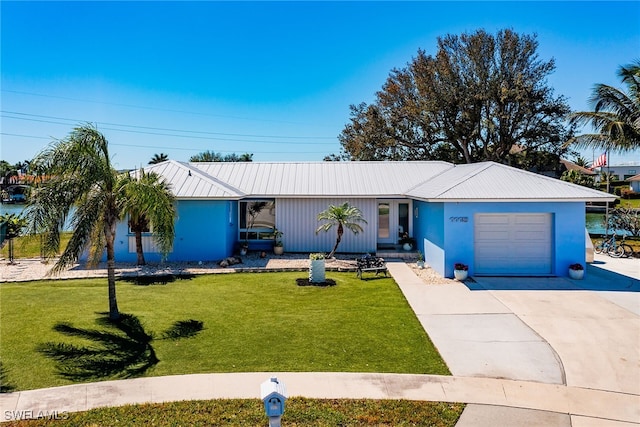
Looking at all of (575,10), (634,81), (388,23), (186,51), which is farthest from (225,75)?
(634,81)

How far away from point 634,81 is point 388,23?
14.7 meters

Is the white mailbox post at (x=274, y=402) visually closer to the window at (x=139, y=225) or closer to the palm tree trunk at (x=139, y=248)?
the window at (x=139, y=225)

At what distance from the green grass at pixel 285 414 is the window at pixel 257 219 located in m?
13.4

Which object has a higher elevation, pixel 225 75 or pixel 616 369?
pixel 225 75

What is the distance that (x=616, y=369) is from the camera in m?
6.80

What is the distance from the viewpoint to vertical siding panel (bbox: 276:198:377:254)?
60.4 ft

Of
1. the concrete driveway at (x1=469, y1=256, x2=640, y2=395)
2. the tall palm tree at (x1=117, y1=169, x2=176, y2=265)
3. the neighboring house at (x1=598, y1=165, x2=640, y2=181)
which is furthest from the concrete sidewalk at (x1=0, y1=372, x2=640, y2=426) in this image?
the neighboring house at (x1=598, y1=165, x2=640, y2=181)

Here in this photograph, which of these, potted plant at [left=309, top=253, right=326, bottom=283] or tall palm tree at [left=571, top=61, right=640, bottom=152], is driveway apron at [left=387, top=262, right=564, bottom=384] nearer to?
potted plant at [left=309, top=253, right=326, bottom=283]

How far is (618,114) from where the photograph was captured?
21.6 m

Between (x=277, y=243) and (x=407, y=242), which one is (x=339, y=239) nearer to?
(x=277, y=243)

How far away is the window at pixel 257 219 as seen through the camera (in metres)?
18.8

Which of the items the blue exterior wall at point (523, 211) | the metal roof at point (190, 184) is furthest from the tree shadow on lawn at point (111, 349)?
the blue exterior wall at point (523, 211)

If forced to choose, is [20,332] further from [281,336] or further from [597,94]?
[597,94]

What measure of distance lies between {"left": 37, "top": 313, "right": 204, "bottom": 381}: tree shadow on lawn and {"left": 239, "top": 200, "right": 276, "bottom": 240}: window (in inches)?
381
